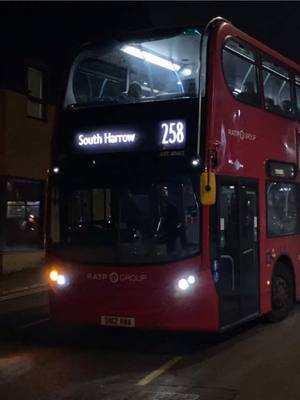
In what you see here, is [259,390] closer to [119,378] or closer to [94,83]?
[119,378]

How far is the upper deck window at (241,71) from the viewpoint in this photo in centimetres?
866

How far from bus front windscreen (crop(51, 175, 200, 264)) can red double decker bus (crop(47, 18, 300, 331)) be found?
14 millimetres

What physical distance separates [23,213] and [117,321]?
11599 mm

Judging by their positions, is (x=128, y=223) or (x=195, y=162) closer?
(x=195, y=162)

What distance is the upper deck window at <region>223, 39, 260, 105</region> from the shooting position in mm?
8656

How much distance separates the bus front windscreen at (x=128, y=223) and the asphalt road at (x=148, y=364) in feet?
4.05

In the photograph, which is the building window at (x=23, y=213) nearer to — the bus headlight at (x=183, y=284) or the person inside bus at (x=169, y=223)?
the person inside bus at (x=169, y=223)

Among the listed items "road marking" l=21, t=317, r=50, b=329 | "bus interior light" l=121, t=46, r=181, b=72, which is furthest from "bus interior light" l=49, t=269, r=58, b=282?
"bus interior light" l=121, t=46, r=181, b=72

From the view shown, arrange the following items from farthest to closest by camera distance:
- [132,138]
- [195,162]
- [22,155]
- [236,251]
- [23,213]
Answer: [23,213]
[22,155]
[236,251]
[132,138]
[195,162]

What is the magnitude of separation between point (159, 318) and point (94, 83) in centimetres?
353

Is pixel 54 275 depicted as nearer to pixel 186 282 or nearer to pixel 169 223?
pixel 169 223

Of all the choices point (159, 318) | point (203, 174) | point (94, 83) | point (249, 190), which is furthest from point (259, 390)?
point (94, 83)

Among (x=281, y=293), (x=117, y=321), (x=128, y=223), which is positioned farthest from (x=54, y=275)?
(x=281, y=293)

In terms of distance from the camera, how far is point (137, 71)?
890 centimetres
